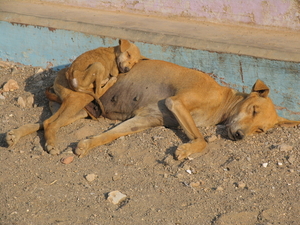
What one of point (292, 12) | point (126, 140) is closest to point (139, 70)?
point (126, 140)

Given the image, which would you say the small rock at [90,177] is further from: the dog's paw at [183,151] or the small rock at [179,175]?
the dog's paw at [183,151]

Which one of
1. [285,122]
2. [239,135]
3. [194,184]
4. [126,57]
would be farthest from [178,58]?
[194,184]

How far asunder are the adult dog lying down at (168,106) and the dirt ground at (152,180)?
0.13 m

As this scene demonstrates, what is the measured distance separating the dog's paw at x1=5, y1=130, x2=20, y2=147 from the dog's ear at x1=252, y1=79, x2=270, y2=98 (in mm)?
2952

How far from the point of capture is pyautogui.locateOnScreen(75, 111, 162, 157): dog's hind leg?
17.9 ft

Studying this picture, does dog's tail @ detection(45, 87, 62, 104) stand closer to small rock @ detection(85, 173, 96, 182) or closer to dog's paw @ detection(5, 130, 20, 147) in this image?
dog's paw @ detection(5, 130, 20, 147)

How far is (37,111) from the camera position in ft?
21.2

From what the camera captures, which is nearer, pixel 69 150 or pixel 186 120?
pixel 69 150

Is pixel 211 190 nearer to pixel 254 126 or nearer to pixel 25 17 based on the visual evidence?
pixel 254 126

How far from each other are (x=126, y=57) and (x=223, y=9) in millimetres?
2009

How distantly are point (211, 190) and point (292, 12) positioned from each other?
358cm

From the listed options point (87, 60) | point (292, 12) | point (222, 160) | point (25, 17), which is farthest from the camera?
point (25, 17)

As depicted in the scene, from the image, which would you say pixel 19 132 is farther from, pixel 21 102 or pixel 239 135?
pixel 239 135

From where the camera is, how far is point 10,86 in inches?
276
